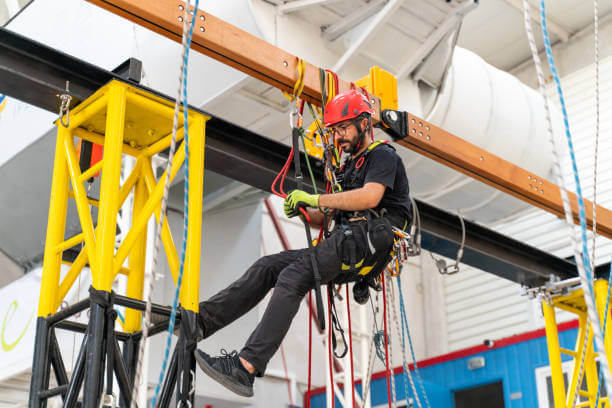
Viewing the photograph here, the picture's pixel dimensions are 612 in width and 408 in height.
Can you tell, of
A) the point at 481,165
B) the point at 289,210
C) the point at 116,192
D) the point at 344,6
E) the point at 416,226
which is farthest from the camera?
the point at 344,6

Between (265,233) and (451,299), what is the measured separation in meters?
4.86

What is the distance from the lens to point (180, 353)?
502 cm

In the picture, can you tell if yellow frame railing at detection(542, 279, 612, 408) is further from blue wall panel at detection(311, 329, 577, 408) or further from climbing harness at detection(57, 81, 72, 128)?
climbing harness at detection(57, 81, 72, 128)

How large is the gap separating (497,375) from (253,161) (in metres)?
7.21

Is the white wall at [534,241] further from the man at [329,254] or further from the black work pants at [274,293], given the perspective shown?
the black work pants at [274,293]

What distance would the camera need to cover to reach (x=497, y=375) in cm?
1248

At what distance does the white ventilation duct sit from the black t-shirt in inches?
176

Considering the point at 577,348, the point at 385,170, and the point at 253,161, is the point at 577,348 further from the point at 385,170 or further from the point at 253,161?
the point at 385,170

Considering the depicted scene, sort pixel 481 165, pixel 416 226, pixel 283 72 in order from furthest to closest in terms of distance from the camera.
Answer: pixel 416 226, pixel 481 165, pixel 283 72

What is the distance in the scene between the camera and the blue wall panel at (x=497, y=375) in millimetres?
12094

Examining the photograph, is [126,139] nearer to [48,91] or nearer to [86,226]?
[48,91]

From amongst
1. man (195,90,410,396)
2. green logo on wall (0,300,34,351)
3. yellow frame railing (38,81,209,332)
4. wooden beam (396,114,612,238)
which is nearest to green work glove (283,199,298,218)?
man (195,90,410,396)

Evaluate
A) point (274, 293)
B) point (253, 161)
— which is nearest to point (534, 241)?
point (253, 161)

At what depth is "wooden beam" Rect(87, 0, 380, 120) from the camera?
5.39 meters
